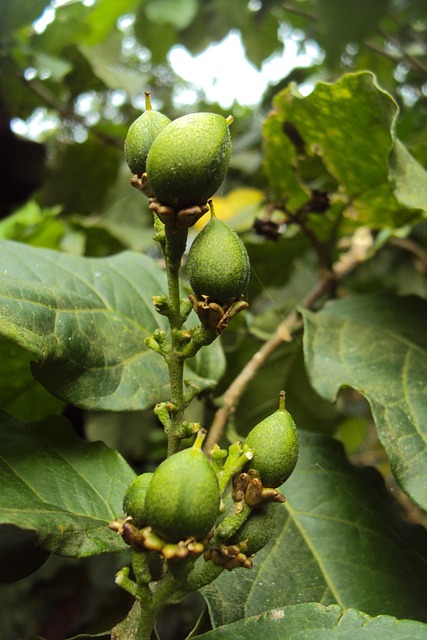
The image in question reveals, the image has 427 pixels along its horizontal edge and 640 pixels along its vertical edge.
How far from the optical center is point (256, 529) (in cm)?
67

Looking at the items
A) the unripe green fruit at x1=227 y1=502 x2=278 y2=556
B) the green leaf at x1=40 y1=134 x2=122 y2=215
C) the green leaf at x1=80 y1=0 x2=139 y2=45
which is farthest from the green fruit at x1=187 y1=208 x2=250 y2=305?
the green leaf at x1=80 y1=0 x2=139 y2=45

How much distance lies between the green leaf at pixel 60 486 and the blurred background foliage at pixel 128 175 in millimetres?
216

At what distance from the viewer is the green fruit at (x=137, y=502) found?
0.66 m

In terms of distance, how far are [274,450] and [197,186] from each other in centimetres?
28

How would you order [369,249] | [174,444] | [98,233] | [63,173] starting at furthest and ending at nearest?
[63,173] < [98,233] < [369,249] < [174,444]

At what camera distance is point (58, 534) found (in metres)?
0.71

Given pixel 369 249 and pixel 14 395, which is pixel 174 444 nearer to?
pixel 14 395

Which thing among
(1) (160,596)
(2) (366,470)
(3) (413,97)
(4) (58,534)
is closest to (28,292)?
(4) (58,534)

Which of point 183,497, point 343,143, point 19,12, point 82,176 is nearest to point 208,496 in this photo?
point 183,497

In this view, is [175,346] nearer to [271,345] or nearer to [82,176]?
[271,345]

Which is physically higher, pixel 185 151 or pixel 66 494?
pixel 185 151

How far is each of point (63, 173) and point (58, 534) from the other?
1.67 metres

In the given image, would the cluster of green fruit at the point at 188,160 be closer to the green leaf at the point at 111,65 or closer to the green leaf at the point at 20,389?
the green leaf at the point at 20,389

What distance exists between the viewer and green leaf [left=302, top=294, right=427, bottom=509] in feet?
2.90
